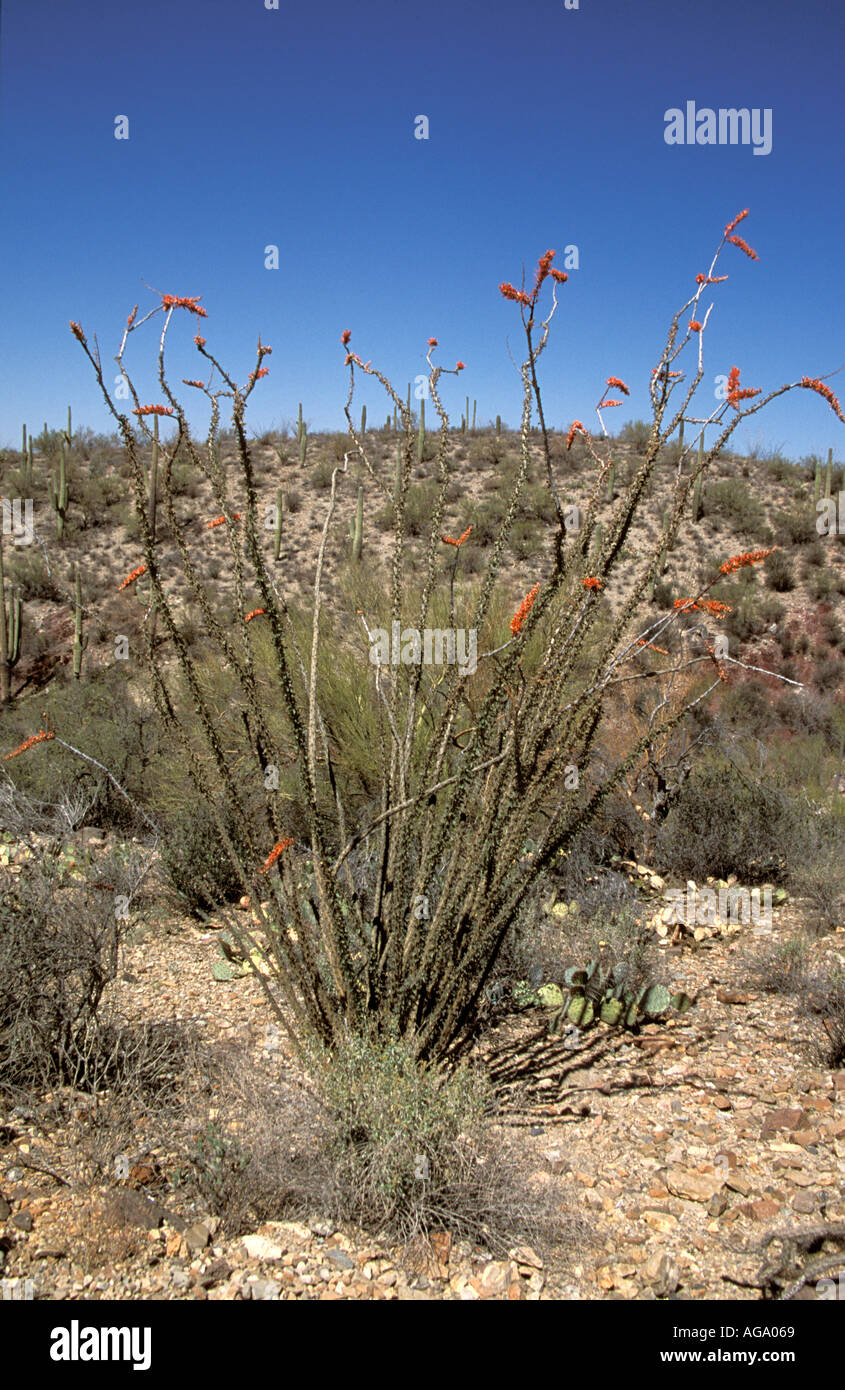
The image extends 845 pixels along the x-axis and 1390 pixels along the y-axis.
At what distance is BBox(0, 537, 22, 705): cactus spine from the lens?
1463 centimetres

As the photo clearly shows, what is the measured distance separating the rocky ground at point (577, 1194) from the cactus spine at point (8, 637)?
11410 mm

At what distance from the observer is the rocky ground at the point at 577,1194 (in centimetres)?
258

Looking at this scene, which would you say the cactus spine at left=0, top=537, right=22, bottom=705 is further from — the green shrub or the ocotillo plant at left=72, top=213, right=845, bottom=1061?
the green shrub

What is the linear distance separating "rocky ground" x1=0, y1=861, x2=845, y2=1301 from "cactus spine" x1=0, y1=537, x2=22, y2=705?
1141cm

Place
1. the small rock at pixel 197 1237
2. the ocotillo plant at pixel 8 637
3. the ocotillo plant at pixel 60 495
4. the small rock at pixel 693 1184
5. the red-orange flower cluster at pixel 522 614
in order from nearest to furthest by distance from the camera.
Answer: the small rock at pixel 197 1237
the red-orange flower cluster at pixel 522 614
the small rock at pixel 693 1184
the ocotillo plant at pixel 8 637
the ocotillo plant at pixel 60 495

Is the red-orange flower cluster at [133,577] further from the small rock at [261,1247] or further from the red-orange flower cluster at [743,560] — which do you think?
the small rock at [261,1247]

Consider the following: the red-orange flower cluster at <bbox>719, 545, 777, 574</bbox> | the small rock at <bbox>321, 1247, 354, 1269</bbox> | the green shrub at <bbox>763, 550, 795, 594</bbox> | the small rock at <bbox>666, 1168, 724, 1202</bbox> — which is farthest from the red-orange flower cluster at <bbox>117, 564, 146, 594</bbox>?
the green shrub at <bbox>763, 550, 795, 594</bbox>

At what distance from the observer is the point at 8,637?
15.3 meters

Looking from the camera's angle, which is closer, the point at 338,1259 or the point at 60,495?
the point at 338,1259

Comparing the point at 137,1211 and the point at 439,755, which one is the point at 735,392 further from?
the point at 137,1211

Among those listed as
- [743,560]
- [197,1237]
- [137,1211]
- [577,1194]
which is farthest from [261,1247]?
[743,560]

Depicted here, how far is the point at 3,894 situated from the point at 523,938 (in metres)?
2.72

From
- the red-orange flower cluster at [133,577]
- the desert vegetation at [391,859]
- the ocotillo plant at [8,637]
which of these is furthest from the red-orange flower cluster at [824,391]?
the ocotillo plant at [8,637]
